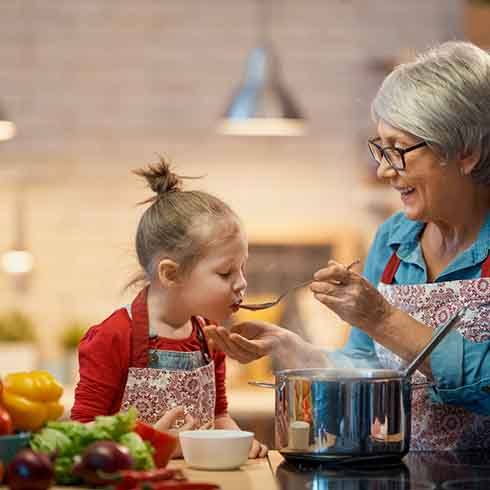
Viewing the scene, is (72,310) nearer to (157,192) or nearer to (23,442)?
(157,192)

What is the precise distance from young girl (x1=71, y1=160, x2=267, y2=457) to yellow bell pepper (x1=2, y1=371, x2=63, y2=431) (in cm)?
38

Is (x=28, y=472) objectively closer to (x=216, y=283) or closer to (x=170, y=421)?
(x=170, y=421)

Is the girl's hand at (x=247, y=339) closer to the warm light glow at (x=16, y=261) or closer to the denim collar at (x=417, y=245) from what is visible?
the denim collar at (x=417, y=245)

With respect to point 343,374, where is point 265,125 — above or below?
above

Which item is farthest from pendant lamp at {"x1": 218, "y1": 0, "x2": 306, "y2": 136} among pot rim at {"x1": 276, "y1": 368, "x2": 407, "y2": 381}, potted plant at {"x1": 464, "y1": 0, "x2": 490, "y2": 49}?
pot rim at {"x1": 276, "y1": 368, "x2": 407, "y2": 381}

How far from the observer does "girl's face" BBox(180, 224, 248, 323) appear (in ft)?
6.89

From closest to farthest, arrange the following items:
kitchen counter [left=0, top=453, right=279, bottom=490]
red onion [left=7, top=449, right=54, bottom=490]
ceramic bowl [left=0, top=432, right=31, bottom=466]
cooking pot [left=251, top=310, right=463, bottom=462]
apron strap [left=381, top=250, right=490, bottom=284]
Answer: red onion [left=7, top=449, right=54, bottom=490] < ceramic bowl [left=0, top=432, right=31, bottom=466] < kitchen counter [left=0, top=453, right=279, bottom=490] < cooking pot [left=251, top=310, right=463, bottom=462] < apron strap [left=381, top=250, right=490, bottom=284]

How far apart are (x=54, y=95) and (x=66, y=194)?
441 mm

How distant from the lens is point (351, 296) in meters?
2.03

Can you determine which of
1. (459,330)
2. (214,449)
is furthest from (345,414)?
(459,330)

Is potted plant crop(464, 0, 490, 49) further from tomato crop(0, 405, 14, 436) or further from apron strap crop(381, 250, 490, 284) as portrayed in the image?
tomato crop(0, 405, 14, 436)

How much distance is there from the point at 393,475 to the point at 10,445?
0.60m

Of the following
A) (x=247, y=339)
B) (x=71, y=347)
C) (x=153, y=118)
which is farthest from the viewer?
(x=153, y=118)

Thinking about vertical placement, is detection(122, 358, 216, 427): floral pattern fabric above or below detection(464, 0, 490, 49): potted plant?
below
